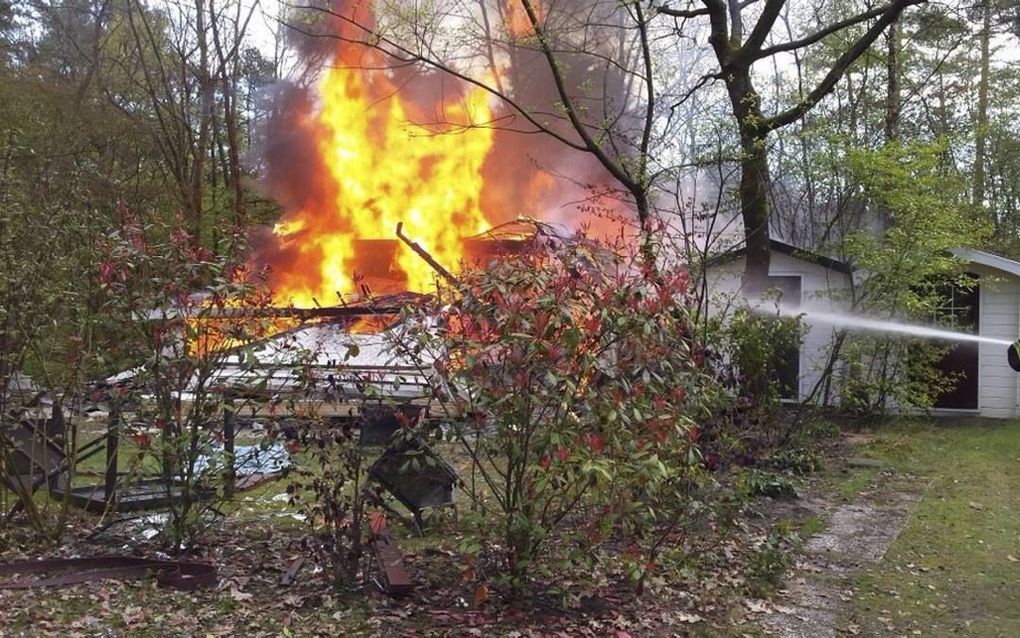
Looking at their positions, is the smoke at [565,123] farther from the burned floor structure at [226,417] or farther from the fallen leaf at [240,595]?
the fallen leaf at [240,595]

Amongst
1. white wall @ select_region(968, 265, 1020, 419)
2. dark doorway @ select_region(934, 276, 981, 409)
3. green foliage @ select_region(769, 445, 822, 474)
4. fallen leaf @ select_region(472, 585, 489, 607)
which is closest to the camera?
fallen leaf @ select_region(472, 585, 489, 607)

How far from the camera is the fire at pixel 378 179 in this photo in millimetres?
11414

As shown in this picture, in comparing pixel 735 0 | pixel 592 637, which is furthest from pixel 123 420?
pixel 735 0

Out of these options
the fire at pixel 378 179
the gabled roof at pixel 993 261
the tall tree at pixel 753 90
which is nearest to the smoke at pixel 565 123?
the fire at pixel 378 179

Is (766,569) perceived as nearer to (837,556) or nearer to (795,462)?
(837,556)

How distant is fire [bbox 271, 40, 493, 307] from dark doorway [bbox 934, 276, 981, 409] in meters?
7.32

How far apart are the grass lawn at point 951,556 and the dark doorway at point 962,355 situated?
3132 millimetres

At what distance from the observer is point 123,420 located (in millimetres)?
4895

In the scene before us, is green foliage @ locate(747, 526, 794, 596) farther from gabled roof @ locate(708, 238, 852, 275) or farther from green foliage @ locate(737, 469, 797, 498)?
gabled roof @ locate(708, 238, 852, 275)

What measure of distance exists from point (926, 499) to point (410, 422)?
557cm

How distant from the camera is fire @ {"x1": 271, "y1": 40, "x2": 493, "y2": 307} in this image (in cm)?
1141

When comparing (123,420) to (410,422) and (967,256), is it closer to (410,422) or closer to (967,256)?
(410,422)

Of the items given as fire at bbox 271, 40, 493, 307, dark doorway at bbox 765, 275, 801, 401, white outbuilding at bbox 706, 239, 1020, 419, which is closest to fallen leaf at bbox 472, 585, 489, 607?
fire at bbox 271, 40, 493, 307

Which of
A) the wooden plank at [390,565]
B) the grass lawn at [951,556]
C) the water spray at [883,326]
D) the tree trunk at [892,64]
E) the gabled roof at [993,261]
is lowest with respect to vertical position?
the grass lawn at [951,556]
